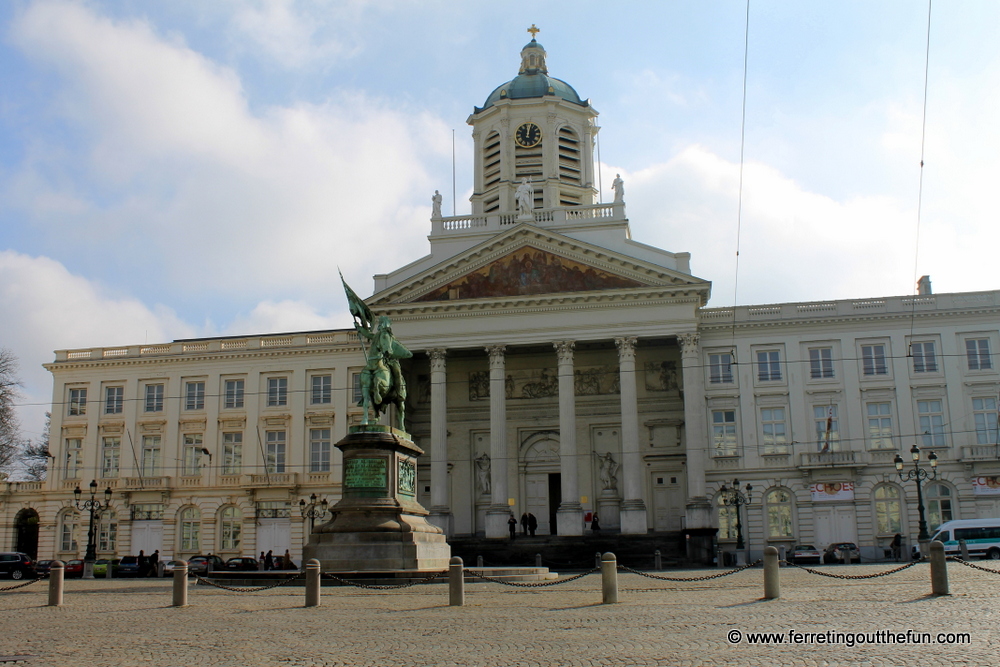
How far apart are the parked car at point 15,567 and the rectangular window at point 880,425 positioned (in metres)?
41.0

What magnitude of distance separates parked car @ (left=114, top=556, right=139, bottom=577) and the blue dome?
35187 mm

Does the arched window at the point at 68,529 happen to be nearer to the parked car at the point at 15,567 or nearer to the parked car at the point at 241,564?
the parked car at the point at 15,567

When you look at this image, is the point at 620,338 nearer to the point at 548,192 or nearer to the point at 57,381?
the point at 548,192

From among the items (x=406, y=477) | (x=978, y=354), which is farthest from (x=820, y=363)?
(x=406, y=477)

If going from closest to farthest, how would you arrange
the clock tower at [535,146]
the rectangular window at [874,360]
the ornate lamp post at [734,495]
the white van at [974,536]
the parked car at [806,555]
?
1. the white van at [974,536]
2. the parked car at [806,555]
3. the ornate lamp post at [734,495]
4. the rectangular window at [874,360]
5. the clock tower at [535,146]

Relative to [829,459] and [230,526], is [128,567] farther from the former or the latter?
[829,459]

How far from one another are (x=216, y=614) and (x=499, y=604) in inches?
211

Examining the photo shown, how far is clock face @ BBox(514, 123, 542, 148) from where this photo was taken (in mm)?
63125

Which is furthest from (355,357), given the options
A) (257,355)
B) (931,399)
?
(931,399)

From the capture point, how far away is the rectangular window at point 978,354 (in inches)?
1989

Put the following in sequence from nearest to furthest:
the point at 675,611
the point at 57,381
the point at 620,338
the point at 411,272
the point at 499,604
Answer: the point at 675,611
the point at 499,604
the point at 620,338
the point at 411,272
the point at 57,381

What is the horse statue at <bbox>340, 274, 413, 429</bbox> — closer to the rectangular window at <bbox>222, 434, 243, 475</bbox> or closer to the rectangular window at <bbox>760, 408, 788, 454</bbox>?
the rectangular window at <bbox>760, 408, 788, 454</bbox>

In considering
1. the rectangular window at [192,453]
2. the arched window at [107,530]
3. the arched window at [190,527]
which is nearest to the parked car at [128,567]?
the arched window at [190,527]

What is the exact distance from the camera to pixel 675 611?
17250mm
